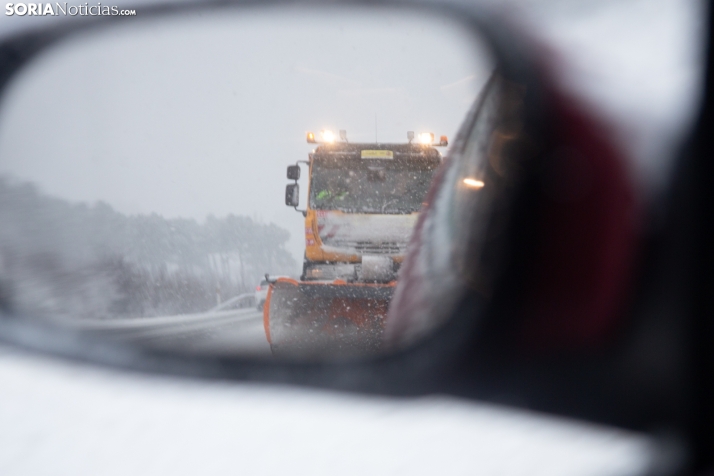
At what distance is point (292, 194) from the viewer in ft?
21.9

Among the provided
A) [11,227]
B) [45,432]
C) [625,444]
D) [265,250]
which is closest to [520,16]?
[625,444]

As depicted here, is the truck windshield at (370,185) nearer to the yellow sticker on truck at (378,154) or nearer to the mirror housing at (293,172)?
the yellow sticker on truck at (378,154)

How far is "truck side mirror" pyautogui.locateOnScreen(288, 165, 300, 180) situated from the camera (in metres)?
6.69

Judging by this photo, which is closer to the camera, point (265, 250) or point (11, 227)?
point (11, 227)

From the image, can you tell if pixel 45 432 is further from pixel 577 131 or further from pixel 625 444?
pixel 577 131

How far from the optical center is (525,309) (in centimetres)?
138

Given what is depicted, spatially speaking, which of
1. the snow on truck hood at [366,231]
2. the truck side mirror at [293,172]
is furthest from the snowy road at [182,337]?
the truck side mirror at [293,172]

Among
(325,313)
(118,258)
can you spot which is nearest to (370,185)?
(118,258)

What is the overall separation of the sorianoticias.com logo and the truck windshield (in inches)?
163

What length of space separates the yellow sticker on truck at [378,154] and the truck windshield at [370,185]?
51mm

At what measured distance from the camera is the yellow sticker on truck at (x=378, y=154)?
643cm

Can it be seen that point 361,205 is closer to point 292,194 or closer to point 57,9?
point 292,194

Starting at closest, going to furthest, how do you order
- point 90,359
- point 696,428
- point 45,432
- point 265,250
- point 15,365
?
point 696,428 < point 45,432 < point 90,359 < point 15,365 < point 265,250

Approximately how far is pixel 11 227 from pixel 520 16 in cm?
209
